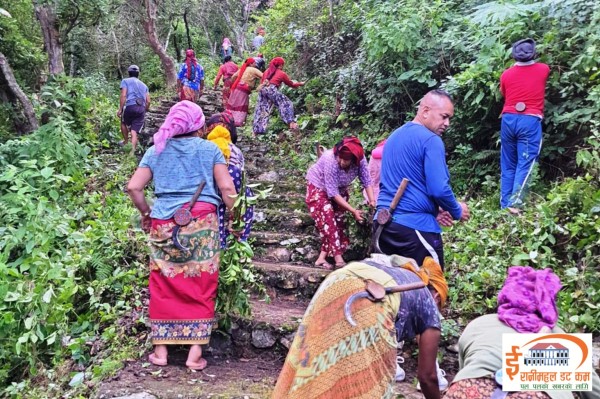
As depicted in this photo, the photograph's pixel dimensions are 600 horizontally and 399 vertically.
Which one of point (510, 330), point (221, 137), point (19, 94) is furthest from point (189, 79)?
point (510, 330)

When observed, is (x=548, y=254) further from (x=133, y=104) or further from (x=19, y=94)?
(x=19, y=94)

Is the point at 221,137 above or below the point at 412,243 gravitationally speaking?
above

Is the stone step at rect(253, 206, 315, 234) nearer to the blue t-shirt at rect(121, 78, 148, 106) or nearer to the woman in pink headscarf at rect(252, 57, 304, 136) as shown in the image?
the woman in pink headscarf at rect(252, 57, 304, 136)

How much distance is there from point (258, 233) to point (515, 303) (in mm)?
4060

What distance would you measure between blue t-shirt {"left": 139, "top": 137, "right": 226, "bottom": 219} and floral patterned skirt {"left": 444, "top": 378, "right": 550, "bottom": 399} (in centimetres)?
220

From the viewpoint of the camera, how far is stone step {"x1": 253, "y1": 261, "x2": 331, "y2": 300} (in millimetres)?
4934

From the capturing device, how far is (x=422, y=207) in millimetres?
3191

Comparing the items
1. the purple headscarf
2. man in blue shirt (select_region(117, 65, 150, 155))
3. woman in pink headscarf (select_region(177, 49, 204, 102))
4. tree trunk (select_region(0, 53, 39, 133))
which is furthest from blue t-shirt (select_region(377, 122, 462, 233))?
woman in pink headscarf (select_region(177, 49, 204, 102))

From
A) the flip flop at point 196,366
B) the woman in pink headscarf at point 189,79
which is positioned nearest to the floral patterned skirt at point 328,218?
the flip flop at point 196,366

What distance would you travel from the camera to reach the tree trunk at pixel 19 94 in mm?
8141

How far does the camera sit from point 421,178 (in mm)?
3189

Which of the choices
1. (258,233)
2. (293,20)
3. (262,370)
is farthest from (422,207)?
(293,20)

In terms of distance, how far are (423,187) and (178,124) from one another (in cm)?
169

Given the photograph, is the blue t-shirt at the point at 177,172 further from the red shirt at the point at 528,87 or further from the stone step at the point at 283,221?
the red shirt at the point at 528,87
